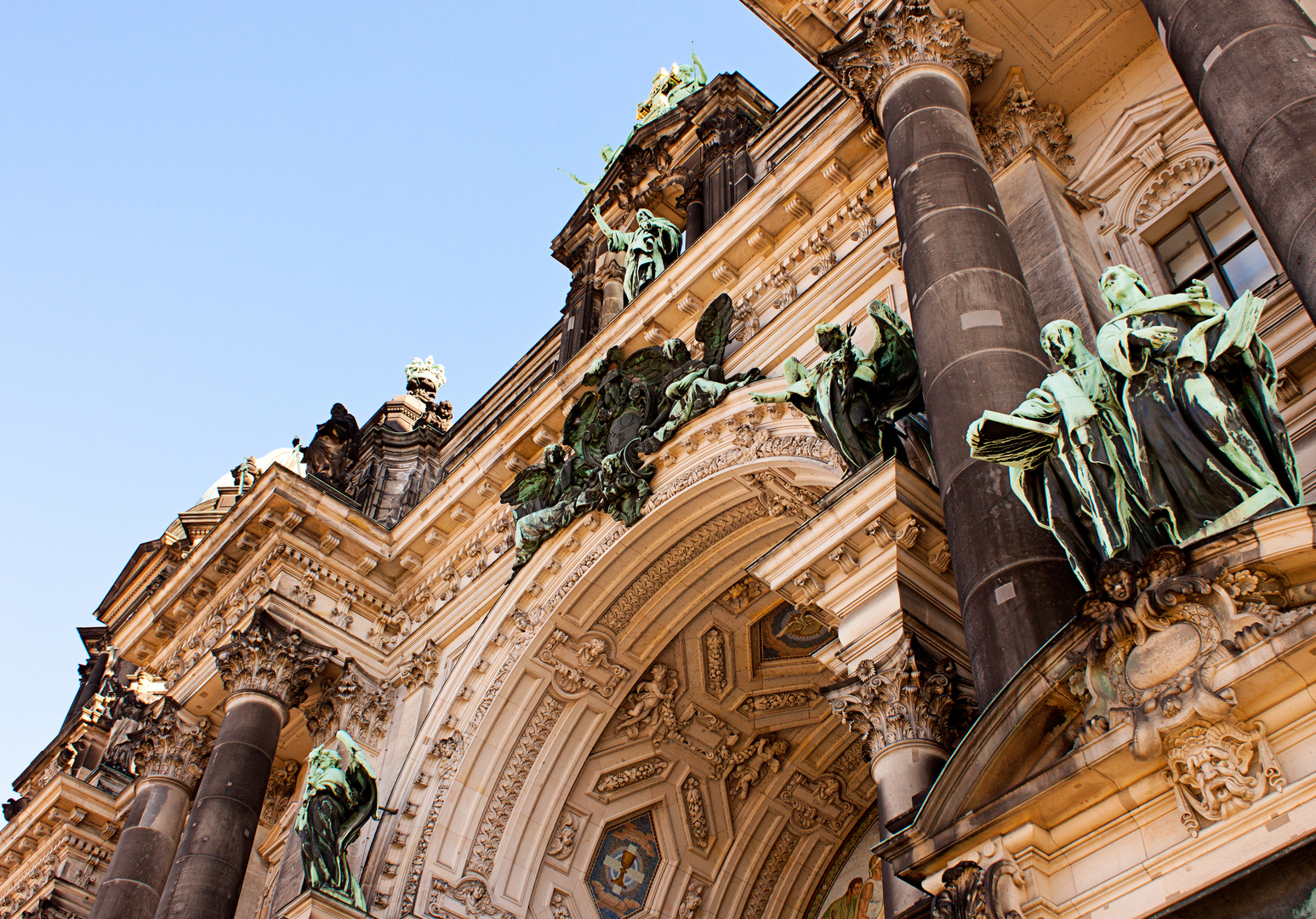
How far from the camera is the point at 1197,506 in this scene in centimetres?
582

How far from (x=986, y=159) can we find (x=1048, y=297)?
2.16 meters

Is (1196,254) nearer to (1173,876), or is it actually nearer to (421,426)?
(1173,876)

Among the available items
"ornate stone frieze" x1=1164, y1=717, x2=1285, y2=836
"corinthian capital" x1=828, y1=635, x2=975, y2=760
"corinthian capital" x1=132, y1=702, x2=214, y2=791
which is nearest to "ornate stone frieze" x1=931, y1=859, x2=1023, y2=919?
"ornate stone frieze" x1=1164, y1=717, x2=1285, y2=836

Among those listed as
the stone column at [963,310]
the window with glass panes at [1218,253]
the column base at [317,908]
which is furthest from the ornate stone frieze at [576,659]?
the window with glass panes at [1218,253]

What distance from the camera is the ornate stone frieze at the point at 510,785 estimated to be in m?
13.5

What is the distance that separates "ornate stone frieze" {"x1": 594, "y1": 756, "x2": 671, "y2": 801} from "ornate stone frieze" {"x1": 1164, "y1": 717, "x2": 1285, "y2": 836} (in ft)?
33.2

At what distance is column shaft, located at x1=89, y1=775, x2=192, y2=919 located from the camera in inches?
568

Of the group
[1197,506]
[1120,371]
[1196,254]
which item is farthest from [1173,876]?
[1196,254]

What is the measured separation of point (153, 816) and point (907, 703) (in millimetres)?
11167

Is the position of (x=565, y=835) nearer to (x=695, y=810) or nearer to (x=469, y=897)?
(x=469, y=897)

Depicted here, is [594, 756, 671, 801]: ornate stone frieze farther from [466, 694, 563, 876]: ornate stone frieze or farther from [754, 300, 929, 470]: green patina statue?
[754, 300, 929, 470]: green patina statue

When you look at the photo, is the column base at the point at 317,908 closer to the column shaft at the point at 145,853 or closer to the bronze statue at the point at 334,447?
the column shaft at the point at 145,853

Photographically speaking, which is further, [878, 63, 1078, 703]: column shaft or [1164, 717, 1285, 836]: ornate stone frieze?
[878, 63, 1078, 703]: column shaft

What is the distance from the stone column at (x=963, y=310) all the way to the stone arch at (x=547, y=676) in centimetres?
351
